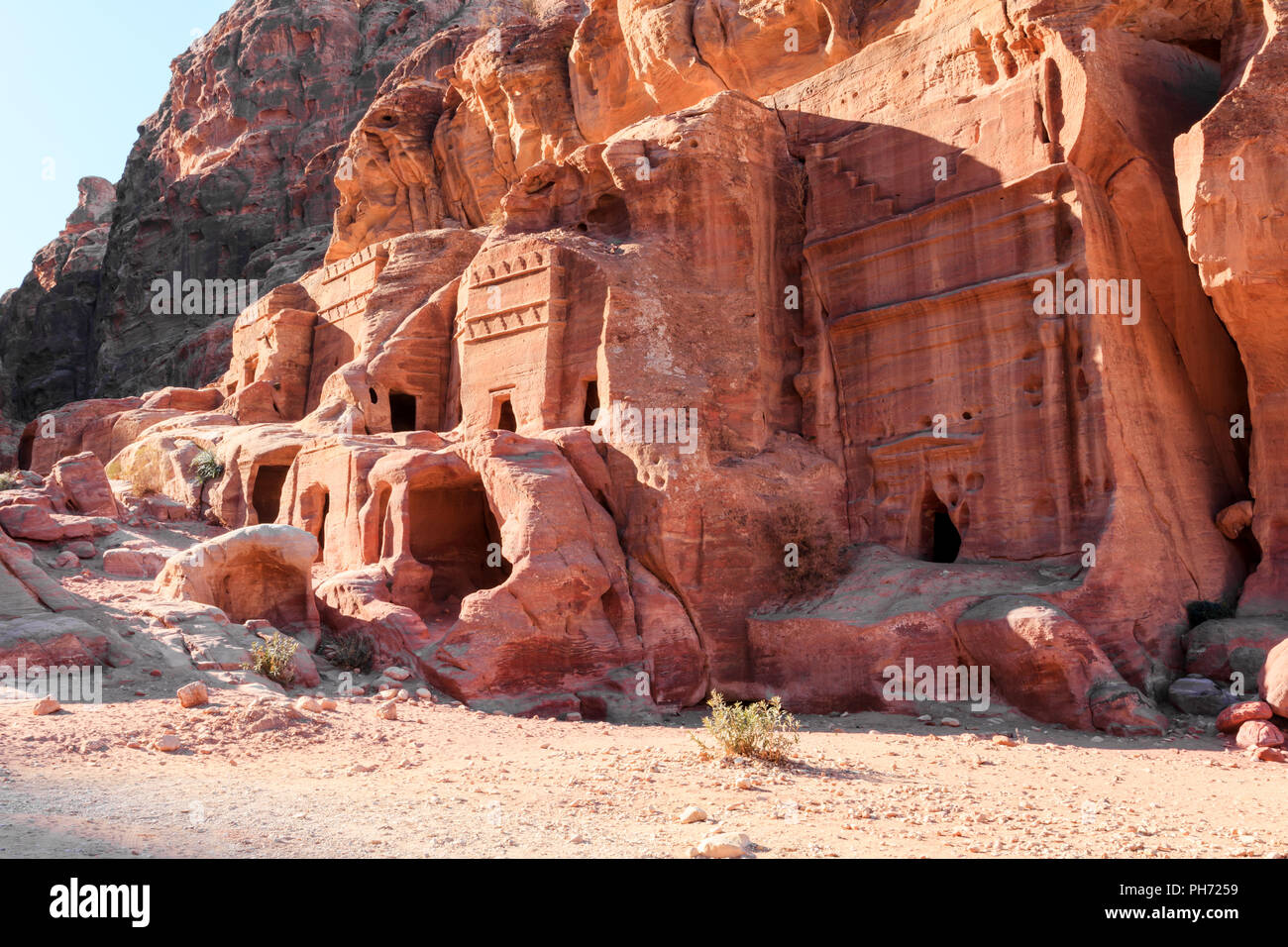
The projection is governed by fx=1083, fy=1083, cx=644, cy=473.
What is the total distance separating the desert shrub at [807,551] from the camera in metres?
18.7

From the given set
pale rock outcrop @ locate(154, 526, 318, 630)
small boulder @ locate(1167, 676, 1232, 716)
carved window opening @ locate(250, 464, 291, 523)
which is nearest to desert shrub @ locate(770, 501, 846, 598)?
small boulder @ locate(1167, 676, 1232, 716)

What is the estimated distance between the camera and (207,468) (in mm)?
26203

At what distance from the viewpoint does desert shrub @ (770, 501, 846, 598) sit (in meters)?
18.7

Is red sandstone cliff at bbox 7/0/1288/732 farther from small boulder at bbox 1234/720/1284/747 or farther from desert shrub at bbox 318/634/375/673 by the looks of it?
small boulder at bbox 1234/720/1284/747

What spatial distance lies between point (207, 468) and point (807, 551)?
15309 millimetres

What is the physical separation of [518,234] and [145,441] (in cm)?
1276

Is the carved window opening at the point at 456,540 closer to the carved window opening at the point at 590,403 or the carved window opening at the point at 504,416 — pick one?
the carved window opening at the point at 504,416

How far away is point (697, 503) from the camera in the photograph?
18266 millimetres

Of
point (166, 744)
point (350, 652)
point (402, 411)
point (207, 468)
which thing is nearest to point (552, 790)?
point (166, 744)

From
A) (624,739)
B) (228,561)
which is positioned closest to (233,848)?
(624,739)

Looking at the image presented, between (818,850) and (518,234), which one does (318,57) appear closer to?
(518,234)

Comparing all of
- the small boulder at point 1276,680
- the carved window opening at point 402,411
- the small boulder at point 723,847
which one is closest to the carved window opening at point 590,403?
the carved window opening at point 402,411

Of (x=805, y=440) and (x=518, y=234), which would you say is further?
(x=518, y=234)

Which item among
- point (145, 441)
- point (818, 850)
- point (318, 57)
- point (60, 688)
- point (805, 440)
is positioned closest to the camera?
point (818, 850)
